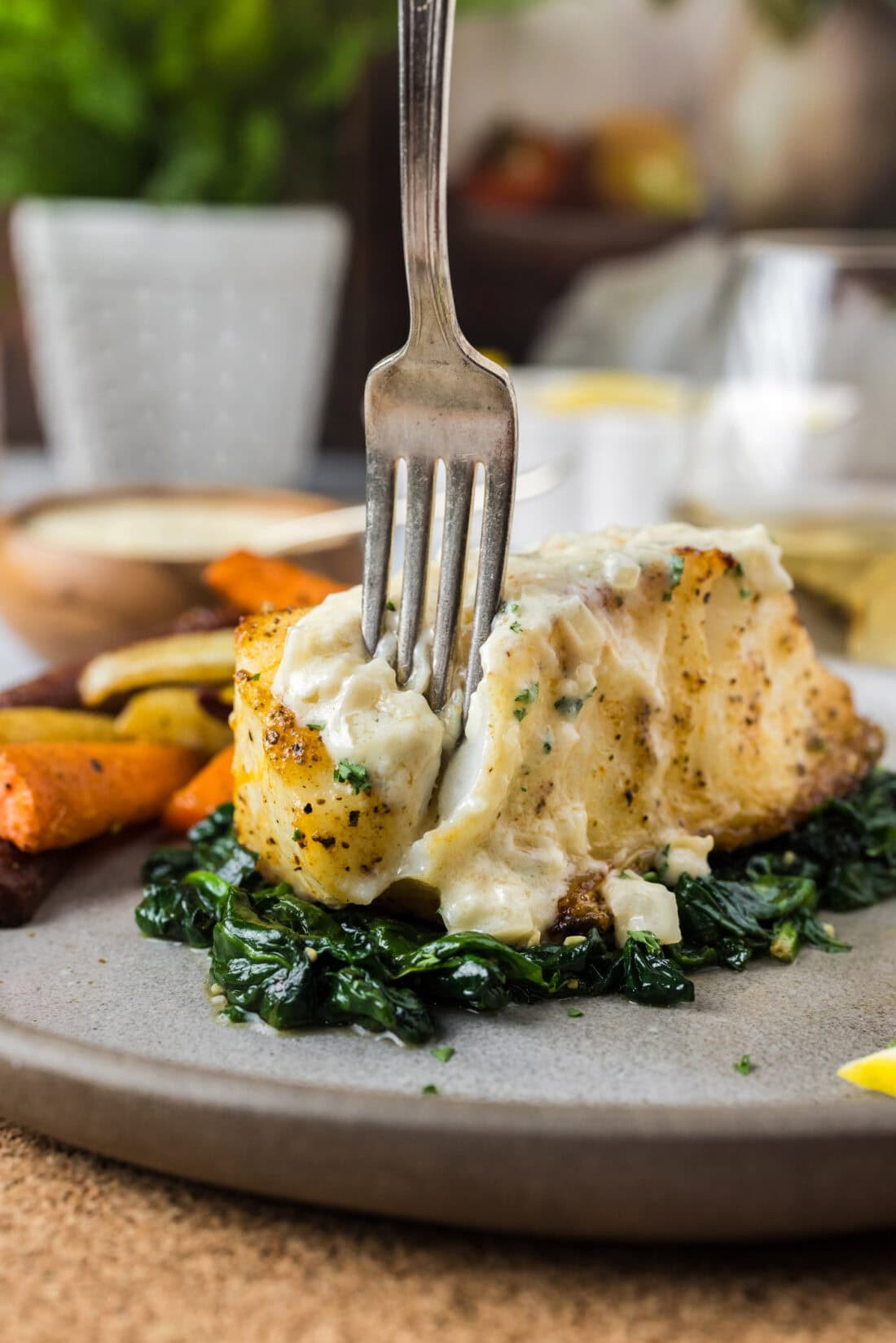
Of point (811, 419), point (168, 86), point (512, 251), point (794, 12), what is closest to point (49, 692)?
point (811, 419)

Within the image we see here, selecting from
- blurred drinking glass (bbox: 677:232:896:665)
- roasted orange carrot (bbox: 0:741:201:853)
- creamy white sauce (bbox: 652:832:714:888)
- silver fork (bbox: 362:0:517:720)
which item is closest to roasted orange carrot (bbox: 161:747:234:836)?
roasted orange carrot (bbox: 0:741:201:853)

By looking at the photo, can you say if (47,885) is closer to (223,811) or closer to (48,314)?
(223,811)

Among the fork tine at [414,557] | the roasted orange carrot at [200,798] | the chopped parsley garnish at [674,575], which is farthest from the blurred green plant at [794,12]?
the fork tine at [414,557]

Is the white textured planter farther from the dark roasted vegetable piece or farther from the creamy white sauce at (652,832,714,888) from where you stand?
the creamy white sauce at (652,832,714,888)

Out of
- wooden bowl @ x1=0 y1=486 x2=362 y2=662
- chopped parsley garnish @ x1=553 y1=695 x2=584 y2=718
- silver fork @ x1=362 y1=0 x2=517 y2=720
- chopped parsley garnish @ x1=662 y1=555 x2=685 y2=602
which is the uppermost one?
silver fork @ x1=362 y1=0 x2=517 y2=720

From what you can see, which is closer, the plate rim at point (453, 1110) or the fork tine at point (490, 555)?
the plate rim at point (453, 1110)

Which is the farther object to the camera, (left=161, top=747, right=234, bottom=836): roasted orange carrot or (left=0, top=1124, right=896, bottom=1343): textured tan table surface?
(left=161, top=747, right=234, bottom=836): roasted orange carrot

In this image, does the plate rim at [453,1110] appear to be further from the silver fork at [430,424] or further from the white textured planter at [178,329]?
the white textured planter at [178,329]
